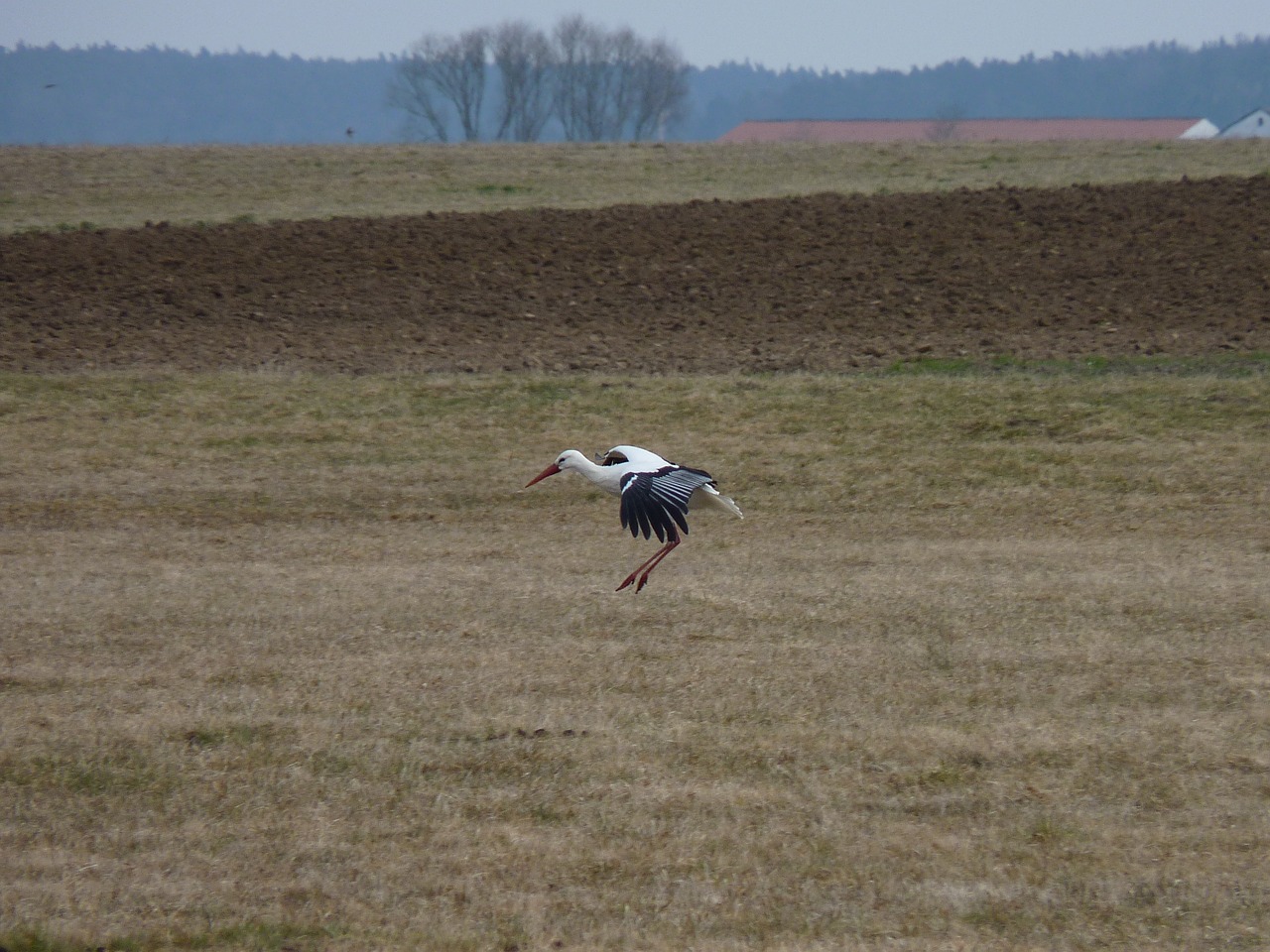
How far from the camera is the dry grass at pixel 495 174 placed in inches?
1069

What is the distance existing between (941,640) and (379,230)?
16.8m

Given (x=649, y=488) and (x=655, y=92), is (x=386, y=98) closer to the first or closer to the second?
(x=655, y=92)

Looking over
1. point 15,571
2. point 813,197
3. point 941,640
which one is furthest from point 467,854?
point 813,197

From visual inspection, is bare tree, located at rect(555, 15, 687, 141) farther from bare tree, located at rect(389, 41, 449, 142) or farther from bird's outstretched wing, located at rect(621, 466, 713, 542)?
bird's outstretched wing, located at rect(621, 466, 713, 542)

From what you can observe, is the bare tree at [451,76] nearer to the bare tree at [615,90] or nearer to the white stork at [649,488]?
the bare tree at [615,90]

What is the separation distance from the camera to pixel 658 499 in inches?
207

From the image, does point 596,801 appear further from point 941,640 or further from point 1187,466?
point 1187,466

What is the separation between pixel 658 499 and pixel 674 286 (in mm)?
14934

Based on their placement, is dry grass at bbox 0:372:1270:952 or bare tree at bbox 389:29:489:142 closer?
dry grass at bbox 0:372:1270:952

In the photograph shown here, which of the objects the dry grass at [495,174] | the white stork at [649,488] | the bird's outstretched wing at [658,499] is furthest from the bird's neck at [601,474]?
the dry grass at [495,174]

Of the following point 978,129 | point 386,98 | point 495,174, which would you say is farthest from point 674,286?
point 386,98

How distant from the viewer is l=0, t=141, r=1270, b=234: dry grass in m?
27.2

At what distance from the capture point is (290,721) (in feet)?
21.6

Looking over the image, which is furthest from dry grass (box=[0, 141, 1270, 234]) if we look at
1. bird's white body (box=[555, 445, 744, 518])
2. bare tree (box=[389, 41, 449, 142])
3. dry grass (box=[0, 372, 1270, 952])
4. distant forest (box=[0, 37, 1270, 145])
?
distant forest (box=[0, 37, 1270, 145])
